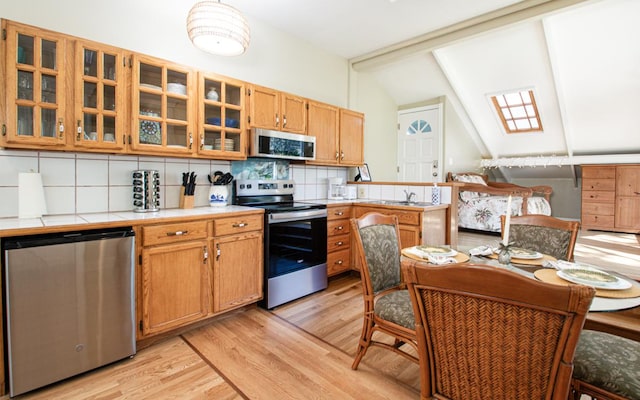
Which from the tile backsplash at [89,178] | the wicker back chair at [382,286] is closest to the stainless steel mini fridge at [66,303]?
the tile backsplash at [89,178]

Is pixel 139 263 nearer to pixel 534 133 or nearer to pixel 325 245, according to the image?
pixel 325 245

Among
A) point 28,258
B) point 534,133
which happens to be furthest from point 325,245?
point 534,133

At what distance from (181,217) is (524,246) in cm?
237

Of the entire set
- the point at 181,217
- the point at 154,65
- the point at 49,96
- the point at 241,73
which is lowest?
the point at 181,217

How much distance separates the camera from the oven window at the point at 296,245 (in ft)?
9.10

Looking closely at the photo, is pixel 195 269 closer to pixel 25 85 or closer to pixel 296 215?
pixel 296 215

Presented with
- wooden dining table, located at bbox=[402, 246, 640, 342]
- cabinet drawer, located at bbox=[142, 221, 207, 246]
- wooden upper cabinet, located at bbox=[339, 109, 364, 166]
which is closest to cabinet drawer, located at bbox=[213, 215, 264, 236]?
cabinet drawer, located at bbox=[142, 221, 207, 246]

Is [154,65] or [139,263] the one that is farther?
[154,65]

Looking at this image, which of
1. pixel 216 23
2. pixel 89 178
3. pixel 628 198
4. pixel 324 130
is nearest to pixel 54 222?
pixel 89 178

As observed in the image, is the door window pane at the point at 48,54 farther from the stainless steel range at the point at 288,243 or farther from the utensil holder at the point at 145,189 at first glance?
the stainless steel range at the point at 288,243

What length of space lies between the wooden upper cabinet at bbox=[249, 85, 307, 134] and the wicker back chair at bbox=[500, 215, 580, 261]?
87.7 inches

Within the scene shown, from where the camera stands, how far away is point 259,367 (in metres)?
1.96

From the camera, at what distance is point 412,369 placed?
197 centimetres

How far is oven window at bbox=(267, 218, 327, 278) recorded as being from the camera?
277cm
